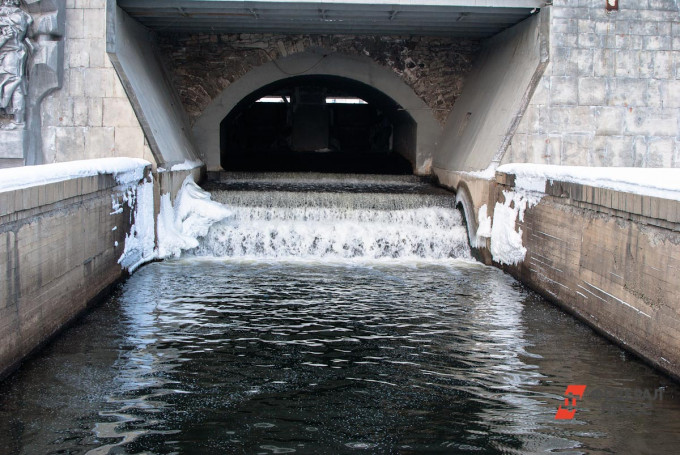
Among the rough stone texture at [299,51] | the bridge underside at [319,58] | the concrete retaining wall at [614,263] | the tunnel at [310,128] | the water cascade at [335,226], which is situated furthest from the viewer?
the tunnel at [310,128]

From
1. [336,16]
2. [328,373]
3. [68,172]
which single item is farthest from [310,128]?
[328,373]

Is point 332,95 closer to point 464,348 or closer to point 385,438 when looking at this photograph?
point 464,348

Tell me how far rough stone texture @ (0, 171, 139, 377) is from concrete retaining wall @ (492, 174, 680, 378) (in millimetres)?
5292

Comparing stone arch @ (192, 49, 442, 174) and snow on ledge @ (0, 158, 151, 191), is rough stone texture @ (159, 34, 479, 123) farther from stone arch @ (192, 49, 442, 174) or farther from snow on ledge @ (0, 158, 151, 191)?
snow on ledge @ (0, 158, 151, 191)

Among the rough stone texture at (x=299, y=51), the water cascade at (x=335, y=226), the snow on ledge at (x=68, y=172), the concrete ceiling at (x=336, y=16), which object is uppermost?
the concrete ceiling at (x=336, y=16)

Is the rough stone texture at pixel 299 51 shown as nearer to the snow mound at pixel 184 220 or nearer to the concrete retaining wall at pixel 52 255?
the snow mound at pixel 184 220

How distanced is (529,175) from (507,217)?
3.56 feet

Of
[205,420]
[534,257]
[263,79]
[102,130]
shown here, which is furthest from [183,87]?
[205,420]

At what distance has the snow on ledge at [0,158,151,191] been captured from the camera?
6.30m

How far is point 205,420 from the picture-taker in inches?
201

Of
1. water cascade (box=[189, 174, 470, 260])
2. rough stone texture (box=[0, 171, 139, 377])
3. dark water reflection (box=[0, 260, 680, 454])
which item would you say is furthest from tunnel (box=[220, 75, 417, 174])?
dark water reflection (box=[0, 260, 680, 454])

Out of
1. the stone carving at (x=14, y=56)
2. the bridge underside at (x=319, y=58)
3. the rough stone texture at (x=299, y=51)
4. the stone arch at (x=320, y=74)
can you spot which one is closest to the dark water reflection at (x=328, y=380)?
the stone carving at (x=14, y=56)

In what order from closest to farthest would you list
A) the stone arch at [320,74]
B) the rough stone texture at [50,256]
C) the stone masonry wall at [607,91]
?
the rough stone texture at [50,256], the stone masonry wall at [607,91], the stone arch at [320,74]

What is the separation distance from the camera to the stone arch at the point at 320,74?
16.4 metres
